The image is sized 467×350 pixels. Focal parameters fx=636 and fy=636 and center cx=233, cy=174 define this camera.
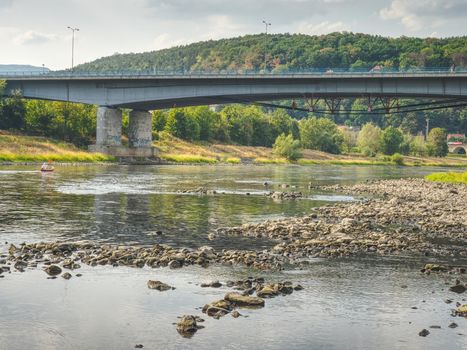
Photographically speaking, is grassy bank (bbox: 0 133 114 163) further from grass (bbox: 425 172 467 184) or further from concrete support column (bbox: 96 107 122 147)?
grass (bbox: 425 172 467 184)

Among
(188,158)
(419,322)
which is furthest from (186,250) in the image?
(188,158)

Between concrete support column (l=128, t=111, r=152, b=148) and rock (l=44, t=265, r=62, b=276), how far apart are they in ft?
308

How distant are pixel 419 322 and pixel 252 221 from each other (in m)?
17.7

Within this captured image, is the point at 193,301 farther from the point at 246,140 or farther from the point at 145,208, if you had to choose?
the point at 246,140

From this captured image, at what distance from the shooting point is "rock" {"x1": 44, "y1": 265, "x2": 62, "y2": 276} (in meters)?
19.4

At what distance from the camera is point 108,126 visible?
106562 millimetres

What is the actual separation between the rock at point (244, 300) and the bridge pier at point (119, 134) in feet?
300

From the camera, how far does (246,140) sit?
16375 cm

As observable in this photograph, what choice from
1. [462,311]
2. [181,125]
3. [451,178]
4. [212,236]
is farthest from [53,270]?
[181,125]

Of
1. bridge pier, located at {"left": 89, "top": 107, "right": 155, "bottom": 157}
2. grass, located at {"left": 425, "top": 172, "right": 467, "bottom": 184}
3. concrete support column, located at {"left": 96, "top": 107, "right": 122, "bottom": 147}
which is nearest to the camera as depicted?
grass, located at {"left": 425, "top": 172, "right": 467, "bottom": 184}

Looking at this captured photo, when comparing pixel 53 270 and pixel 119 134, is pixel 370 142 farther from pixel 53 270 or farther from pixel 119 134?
pixel 53 270

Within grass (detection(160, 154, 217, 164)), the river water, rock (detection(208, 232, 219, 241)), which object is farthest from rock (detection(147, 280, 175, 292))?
grass (detection(160, 154, 217, 164))

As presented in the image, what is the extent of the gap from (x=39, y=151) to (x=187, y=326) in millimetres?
89450

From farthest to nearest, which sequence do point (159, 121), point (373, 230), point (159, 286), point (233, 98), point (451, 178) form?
point (159, 121) → point (233, 98) → point (451, 178) → point (373, 230) → point (159, 286)
